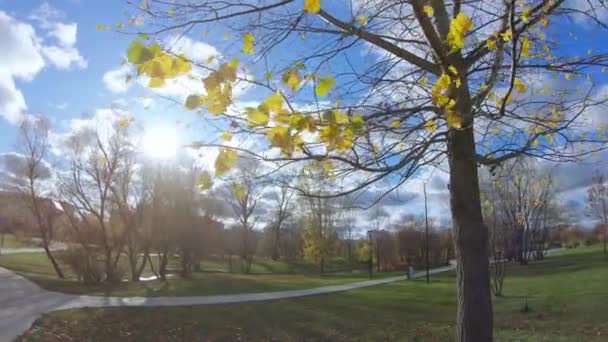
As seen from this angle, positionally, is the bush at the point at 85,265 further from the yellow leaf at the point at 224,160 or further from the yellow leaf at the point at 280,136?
the yellow leaf at the point at 280,136

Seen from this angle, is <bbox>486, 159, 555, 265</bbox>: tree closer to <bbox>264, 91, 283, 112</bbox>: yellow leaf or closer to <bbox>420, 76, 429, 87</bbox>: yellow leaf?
<bbox>420, 76, 429, 87</bbox>: yellow leaf

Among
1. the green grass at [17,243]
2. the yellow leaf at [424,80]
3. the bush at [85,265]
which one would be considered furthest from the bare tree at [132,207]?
the green grass at [17,243]

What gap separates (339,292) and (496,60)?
1890 centimetres

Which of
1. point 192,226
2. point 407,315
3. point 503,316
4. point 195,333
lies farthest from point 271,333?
point 192,226

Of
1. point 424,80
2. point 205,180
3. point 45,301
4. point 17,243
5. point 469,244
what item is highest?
point 424,80

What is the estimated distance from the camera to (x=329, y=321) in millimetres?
12406

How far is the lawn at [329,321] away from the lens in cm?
992

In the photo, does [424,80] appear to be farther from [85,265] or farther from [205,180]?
[85,265]

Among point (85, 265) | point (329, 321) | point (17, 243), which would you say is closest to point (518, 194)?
point (329, 321)

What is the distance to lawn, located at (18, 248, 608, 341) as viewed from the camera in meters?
9.92

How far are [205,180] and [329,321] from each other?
11.7m

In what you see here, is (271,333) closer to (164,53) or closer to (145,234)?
(164,53)

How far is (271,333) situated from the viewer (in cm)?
1087

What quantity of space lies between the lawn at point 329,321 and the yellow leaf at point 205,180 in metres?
8.84
